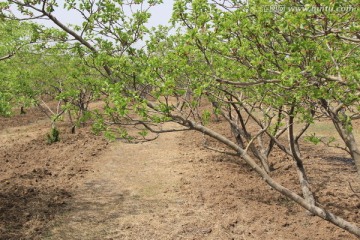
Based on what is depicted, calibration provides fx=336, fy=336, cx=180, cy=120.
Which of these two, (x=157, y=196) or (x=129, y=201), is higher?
(x=157, y=196)

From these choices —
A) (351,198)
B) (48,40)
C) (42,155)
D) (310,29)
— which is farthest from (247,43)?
(42,155)

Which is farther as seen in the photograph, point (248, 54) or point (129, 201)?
point (129, 201)

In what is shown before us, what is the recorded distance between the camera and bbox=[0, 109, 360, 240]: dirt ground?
832 cm

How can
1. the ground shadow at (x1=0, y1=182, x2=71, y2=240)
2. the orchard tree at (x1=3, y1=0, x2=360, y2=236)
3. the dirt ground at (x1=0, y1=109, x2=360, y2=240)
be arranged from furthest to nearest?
the dirt ground at (x1=0, y1=109, x2=360, y2=240) < the ground shadow at (x1=0, y1=182, x2=71, y2=240) < the orchard tree at (x1=3, y1=0, x2=360, y2=236)

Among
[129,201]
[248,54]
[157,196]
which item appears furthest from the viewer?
[157,196]

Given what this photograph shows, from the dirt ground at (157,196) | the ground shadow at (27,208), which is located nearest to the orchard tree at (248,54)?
the dirt ground at (157,196)

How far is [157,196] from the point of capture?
35.1 ft

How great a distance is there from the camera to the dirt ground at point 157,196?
832 centimetres

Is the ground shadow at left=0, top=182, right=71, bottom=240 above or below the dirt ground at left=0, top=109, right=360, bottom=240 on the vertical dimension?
below

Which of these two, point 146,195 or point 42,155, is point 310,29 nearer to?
point 146,195

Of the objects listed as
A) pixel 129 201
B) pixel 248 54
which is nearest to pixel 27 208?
pixel 129 201

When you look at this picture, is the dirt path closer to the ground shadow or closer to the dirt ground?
the dirt ground

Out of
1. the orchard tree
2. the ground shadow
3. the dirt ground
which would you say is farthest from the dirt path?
the orchard tree

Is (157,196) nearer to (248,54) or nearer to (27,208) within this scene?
(27,208)
